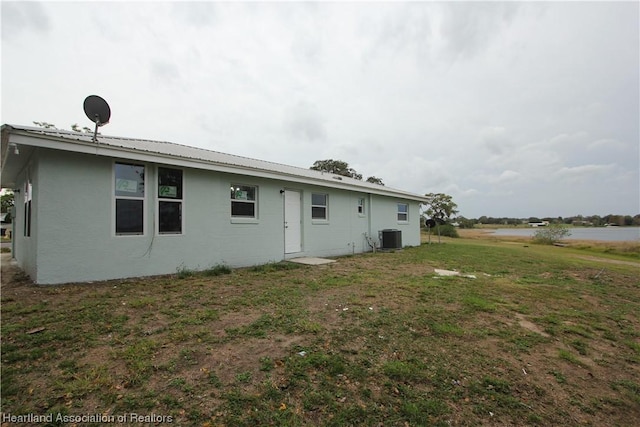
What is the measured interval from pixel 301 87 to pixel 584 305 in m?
14.3

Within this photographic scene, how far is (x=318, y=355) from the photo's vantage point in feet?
9.60

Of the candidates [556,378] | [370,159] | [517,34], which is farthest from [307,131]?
[556,378]

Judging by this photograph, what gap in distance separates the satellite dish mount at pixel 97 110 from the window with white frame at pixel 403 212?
13887mm

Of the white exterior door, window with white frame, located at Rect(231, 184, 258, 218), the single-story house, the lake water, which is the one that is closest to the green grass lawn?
the single-story house

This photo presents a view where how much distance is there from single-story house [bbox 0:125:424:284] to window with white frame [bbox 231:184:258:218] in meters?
0.03

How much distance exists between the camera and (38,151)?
17.6 ft

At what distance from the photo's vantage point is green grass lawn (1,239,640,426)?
2.14m

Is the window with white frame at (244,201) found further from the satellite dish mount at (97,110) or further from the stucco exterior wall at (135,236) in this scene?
the satellite dish mount at (97,110)

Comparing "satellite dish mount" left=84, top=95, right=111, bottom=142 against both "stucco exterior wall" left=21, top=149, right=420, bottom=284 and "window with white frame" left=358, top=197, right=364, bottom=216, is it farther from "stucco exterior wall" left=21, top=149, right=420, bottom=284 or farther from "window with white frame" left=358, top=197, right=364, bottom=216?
"window with white frame" left=358, top=197, right=364, bottom=216

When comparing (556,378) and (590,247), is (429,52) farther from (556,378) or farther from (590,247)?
(590,247)

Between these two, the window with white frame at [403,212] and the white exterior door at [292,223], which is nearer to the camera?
the white exterior door at [292,223]

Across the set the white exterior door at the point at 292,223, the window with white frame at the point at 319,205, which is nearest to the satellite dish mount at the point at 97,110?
the white exterior door at the point at 292,223

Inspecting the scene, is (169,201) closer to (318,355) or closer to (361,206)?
(318,355)

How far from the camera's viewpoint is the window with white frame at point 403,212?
631 inches
